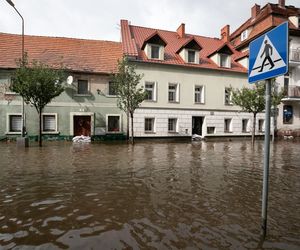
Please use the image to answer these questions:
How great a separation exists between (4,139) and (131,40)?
1357 cm

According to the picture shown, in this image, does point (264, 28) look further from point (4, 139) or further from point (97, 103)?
point (4, 139)

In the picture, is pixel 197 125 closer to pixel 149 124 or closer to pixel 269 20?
pixel 149 124

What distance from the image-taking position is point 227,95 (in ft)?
75.9

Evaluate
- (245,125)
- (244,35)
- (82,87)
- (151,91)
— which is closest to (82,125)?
(82,87)

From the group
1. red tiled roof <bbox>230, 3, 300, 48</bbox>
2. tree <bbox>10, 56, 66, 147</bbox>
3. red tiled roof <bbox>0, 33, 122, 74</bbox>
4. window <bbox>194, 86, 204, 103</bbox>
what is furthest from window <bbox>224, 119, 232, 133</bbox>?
tree <bbox>10, 56, 66, 147</bbox>

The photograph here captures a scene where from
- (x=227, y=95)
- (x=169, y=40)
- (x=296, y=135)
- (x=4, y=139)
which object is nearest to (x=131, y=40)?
(x=169, y=40)

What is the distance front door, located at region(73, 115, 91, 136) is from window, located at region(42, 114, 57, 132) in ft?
5.07

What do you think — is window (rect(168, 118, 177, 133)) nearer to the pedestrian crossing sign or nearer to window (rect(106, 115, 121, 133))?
window (rect(106, 115, 121, 133))

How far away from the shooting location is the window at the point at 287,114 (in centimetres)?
2491

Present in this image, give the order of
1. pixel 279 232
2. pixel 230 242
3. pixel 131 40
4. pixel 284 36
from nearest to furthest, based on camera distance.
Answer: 1. pixel 284 36
2. pixel 230 242
3. pixel 279 232
4. pixel 131 40

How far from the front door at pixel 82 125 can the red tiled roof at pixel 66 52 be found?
3931 millimetres

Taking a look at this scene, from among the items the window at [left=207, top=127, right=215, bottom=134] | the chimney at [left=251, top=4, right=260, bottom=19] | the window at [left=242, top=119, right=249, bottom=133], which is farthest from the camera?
the chimney at [left=251, top=4, right=260, bottom=19]

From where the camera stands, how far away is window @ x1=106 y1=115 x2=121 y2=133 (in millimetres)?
20109

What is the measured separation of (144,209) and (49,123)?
1653 centimetres
